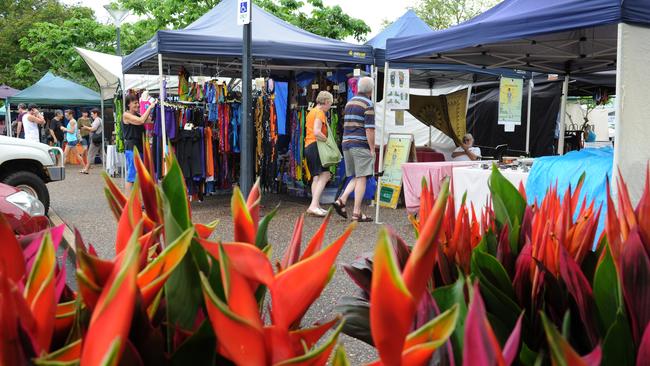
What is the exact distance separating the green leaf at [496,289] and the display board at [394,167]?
26.4 feet

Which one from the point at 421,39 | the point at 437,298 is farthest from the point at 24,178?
the point at 437,298

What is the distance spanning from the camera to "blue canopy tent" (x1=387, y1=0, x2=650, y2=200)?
4.64 m

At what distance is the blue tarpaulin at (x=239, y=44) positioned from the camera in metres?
8.09

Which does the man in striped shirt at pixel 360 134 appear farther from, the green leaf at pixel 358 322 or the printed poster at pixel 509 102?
the green leaf at pixel 358 322

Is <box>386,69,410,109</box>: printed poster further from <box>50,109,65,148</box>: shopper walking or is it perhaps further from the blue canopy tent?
<box>50,109,65,148</box>: shopper walking

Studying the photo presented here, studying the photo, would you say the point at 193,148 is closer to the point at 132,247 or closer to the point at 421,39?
the point at 421,39

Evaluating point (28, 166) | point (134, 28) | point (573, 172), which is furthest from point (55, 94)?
point (573, 172)

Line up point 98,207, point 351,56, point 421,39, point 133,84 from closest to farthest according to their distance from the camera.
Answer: point 421,39, point 351,56, point 98,207, point 133,84

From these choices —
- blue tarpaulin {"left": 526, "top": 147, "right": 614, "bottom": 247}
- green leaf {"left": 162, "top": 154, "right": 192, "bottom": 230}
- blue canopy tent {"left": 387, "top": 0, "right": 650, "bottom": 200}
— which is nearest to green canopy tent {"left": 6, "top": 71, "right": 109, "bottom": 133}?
blue canopy tent {"left": 387, "top": 0, "right": 650, "bottom": 200}

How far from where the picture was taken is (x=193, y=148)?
899cm

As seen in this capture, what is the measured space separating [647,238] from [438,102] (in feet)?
34.7

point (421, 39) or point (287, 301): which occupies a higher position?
point (421, 39)

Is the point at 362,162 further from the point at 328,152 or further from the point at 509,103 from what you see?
the point at 509,103

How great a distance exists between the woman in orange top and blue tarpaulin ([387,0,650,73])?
1.27 meters
